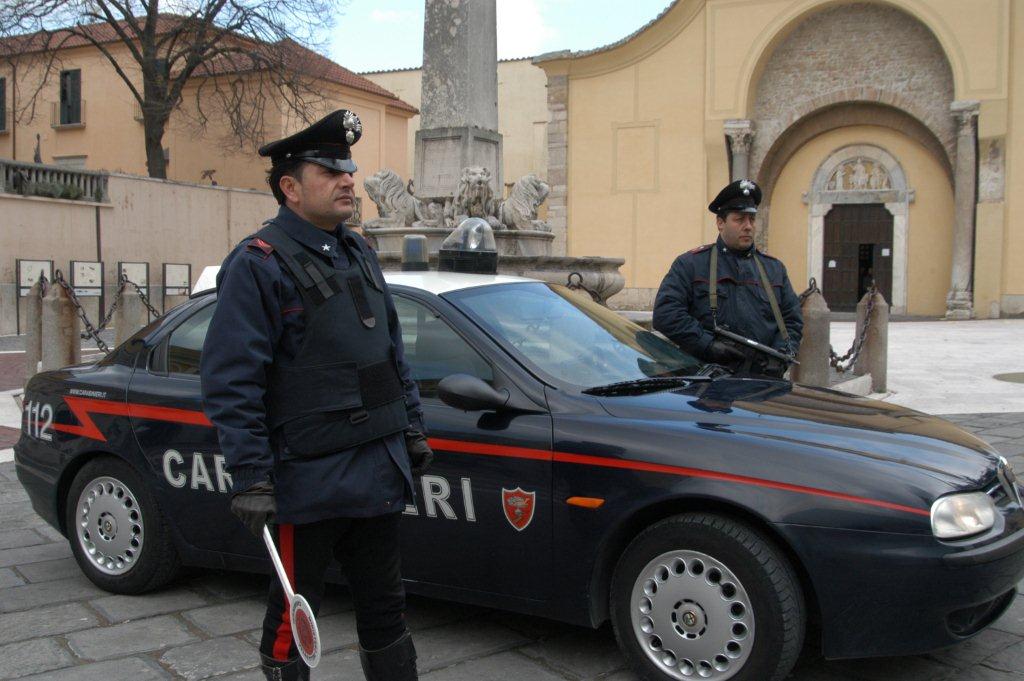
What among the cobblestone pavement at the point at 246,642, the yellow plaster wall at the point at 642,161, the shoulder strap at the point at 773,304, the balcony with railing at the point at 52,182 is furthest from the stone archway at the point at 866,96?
the cobblestone pavement at the point at 246,642

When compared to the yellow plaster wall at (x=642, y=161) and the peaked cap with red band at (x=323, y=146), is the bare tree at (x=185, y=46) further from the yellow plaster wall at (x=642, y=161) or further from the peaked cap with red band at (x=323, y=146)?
the peaked cap with red band at (x=323, y=146)

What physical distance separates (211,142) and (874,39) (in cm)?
2195

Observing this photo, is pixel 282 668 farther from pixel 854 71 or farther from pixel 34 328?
pixel 854 71

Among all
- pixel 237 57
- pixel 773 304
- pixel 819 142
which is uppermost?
pixel 237 57

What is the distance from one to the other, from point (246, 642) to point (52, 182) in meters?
23.1

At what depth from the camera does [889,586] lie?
3076 mm

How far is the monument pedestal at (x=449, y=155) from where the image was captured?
1090cm

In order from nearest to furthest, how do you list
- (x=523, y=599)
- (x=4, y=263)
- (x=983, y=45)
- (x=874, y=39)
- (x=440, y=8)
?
1. (x=523, y=599)
2. (x=440, y=8)
3. (x=4, y=263)
4. (x=983, y=45)
5. (x=874, y=39)

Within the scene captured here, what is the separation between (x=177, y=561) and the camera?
14.5 feet

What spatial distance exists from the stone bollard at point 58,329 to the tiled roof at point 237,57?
67.5ft

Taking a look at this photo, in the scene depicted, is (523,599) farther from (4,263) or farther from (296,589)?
(4,263)

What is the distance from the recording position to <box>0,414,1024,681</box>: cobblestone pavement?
3.59 metres

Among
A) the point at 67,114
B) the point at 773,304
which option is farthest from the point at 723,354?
the point at 67,114

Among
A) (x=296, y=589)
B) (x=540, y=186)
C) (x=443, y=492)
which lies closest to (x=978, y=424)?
(x=540, y=186)
